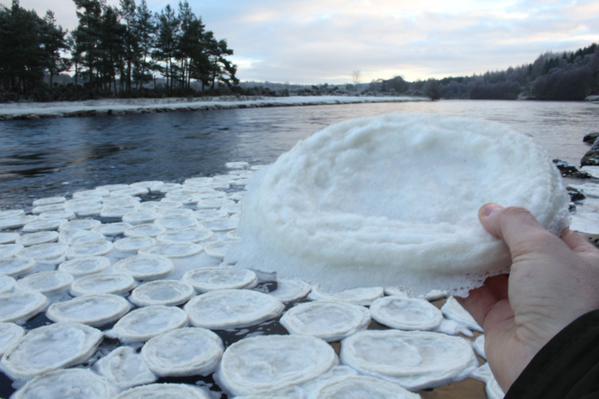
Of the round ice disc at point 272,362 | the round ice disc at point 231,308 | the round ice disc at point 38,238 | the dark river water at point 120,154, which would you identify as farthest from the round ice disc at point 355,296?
the dark river water at point 120,154

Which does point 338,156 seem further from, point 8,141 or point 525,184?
point 8,141

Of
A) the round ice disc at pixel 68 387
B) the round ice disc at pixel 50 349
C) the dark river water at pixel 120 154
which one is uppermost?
the dark river water at pixel 120 154

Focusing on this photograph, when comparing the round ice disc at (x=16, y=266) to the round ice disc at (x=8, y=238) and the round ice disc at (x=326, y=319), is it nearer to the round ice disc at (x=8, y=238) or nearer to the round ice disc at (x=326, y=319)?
the round ice disc at (x=8, y=238)

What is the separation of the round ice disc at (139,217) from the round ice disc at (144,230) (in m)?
0.18

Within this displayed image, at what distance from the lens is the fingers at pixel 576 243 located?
1.16 meters

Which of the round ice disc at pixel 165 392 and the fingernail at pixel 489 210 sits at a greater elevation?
the fingernail at pixel 489 210

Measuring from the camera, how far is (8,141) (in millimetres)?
12719

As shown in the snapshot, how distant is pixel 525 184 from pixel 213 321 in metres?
1.80

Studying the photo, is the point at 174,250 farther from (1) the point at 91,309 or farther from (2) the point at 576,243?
(2) the point at 576,243

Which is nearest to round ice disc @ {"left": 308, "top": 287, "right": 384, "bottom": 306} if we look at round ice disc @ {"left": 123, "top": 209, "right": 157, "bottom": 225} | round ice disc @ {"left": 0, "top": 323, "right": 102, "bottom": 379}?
round ice disc @ {"left": 0, "top": 323, "right": 102, "bottom": 379}

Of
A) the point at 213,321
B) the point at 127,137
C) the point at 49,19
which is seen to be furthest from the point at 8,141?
the point at 49,19

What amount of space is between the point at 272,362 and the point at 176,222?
2.68m

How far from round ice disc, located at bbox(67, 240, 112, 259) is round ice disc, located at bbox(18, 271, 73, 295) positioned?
0.41 m

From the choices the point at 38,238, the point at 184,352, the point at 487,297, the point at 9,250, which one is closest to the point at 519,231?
the point at 487,297
